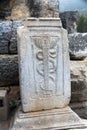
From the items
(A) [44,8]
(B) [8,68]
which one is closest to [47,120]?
(B) [8,68]

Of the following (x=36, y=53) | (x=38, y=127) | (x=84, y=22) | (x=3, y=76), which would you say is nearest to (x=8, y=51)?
(x=3, y=76)

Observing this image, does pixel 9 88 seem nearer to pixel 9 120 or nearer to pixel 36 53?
pixel 9 120

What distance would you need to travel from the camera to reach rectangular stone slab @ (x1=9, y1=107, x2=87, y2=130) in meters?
4.36

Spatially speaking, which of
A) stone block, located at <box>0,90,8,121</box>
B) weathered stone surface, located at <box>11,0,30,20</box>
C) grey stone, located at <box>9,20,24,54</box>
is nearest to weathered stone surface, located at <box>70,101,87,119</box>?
stone block, located at <box>0,90,8,121</box>

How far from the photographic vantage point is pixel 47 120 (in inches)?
174

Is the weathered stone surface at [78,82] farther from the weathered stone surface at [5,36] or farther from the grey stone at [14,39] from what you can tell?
the weathered stone surface at [5,36]

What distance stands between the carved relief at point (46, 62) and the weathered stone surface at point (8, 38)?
793 millimetres

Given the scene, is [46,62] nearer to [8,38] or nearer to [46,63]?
[46,63]

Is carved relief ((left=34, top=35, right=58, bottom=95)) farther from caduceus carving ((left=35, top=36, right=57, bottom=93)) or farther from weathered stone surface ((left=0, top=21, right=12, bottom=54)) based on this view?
weathered stone surface ((left=0, top=21, right=12, bottom=54))

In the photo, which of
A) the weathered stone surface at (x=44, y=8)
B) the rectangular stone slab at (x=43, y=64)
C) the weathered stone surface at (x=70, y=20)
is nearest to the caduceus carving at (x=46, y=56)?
the rectangular stone slab at (x=43, y=64)

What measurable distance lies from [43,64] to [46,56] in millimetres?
101

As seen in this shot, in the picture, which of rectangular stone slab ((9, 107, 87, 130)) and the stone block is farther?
the stone block

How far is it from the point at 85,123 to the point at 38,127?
0.61 metres

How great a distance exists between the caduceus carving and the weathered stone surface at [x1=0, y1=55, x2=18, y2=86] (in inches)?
28.9
